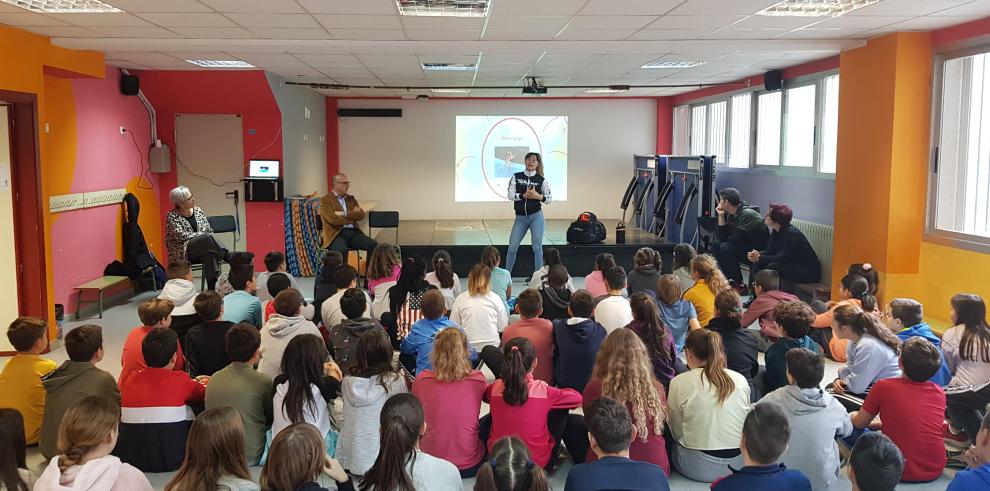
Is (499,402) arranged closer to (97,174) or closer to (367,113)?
(97,174)

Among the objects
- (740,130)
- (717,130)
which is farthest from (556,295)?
(717,130)

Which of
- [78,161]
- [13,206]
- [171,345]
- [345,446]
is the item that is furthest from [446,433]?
[78,161]

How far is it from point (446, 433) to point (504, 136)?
1220 centimetres

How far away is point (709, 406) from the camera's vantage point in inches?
148

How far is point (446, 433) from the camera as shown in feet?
12.6

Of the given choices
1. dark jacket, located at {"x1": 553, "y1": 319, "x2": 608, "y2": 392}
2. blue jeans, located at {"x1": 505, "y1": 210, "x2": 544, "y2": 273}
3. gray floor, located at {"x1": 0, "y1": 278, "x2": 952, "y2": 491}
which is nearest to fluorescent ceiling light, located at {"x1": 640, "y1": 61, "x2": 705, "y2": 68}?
blue jeans, located at {"x1": 505, "y1": 210, "x2": 544, "y2": 273}

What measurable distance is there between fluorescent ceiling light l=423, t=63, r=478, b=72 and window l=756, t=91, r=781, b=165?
4.14 metres

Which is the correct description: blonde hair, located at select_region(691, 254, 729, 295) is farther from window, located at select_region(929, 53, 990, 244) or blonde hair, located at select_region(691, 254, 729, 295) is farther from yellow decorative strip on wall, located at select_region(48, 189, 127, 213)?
yellow decorative strip on wall, located at select_region(48, 189, 127, 213)

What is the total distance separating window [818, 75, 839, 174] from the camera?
9281mm

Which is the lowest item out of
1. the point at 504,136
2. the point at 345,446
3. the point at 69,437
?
the point at 345,446

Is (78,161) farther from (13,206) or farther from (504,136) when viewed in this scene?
(504,136)

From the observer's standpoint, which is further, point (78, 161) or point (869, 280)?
point (78, 161)

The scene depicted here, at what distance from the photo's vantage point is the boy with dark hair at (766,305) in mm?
5402

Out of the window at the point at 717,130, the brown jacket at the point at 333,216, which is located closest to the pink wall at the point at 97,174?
the brown jacket at the point at 333,216
